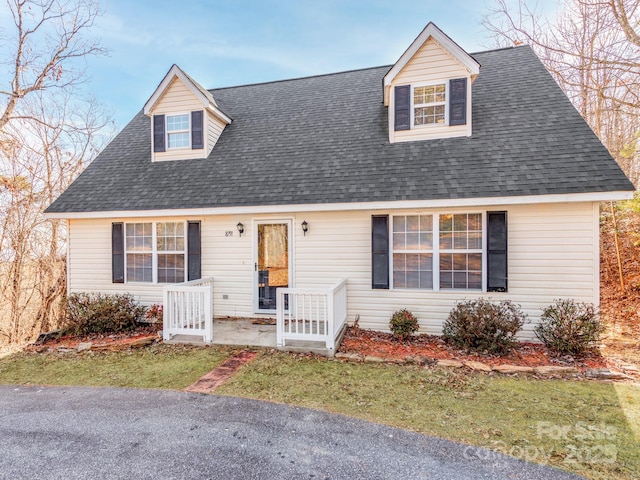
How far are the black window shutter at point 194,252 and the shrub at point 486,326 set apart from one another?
5.92m

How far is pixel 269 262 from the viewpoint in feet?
25.3

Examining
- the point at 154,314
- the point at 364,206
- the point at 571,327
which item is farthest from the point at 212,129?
the point at 571,327

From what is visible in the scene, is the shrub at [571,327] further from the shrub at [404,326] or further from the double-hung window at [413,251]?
the shrub at [404,326]

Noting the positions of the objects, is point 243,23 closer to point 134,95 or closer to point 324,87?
point 324,87

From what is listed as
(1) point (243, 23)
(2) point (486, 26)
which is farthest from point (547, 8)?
(1) point (243, 23)

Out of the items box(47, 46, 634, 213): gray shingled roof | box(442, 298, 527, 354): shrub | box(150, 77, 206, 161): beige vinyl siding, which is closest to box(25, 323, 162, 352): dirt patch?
box(47, 46, 634, 213): gray shingled roof

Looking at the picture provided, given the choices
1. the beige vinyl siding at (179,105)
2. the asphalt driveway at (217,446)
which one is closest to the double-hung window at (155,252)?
the beige vinyl siding at (179,105)

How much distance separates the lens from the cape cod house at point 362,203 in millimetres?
6066

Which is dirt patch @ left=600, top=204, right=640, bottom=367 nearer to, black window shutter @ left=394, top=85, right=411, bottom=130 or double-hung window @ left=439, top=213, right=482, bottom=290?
double-hung window @ left=439, top=213, right=482, bottom=290

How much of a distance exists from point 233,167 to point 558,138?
7.53 m

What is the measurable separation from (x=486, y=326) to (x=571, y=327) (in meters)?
1.42

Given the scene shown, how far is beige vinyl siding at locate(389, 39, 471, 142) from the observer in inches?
289

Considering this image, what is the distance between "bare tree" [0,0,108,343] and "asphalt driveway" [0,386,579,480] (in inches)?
309

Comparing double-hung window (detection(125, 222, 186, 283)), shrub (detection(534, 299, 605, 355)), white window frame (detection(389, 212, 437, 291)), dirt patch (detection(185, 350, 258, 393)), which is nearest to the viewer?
dirt patch (detection(185, 350, 258, 393))
